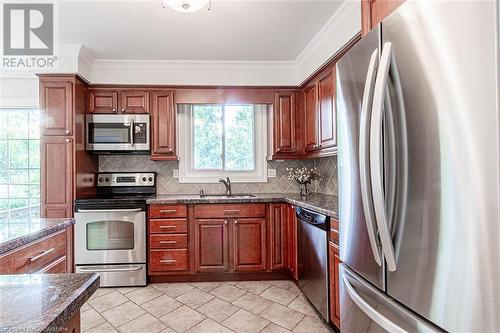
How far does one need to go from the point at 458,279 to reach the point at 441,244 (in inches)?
3.6

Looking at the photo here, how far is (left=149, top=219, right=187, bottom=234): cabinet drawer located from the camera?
2.92 m

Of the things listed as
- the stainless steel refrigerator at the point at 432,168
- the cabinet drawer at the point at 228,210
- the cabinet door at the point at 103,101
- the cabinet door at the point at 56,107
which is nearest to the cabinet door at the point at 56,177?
the cabinet door at the point at 56,107

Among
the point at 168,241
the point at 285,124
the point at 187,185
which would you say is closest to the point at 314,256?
the point at 168,241

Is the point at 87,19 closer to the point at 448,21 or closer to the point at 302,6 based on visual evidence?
the point at 302,6

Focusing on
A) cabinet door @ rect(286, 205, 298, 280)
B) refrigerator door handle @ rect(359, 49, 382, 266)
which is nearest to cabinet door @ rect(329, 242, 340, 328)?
cabinet door @ rect(286, 205, 298, 280)

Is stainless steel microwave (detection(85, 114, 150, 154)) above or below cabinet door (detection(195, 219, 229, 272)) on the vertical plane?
above

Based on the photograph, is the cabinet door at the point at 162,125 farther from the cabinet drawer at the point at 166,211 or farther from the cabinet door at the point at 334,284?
the cabinet door at the point at 334,284

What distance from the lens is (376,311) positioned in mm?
1025

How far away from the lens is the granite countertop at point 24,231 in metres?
1.12

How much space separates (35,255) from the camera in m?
1.30

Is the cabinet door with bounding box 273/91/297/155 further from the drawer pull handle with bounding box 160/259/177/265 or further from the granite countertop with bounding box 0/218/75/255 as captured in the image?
the granite countertop with bounding box 0/218/75/255

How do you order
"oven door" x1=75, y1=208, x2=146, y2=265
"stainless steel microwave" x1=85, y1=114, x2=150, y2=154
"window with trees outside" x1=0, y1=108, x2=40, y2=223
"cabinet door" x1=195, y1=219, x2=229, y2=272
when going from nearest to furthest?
"oven door" x1=75, y1=208, x2=146, y2=265
"cabinet door" x1=195, y1=219, x2=229, y2=272
"stainless steel microwave" x1=85, y1=114, x2=150, y2=154
"window with trees outside" x1=0, y1=108, x2=40, y2=223

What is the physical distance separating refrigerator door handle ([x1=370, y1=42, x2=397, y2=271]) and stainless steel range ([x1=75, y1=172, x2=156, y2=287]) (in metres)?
2.57

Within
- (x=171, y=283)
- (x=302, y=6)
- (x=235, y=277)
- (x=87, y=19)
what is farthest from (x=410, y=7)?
(x=171, y=283)
